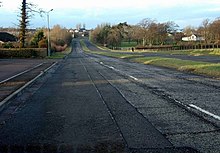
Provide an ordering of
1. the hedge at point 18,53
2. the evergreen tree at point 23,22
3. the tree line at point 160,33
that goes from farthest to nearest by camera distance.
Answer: the tree line at point 160,33 < the evergreen tree at point 23,22 < the hedge at point 18,53

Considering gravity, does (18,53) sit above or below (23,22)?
below

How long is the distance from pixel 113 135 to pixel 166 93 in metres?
7.39

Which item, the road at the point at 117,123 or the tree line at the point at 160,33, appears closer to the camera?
the road at the point at 117,123

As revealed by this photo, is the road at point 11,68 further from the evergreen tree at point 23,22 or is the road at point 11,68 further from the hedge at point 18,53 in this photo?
the evergreen tree at point 23,22

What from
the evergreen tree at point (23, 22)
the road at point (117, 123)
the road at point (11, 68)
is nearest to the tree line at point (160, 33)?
the evergreen tree at point (23, 22)

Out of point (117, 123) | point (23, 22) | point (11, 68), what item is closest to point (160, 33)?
point (23, 22)

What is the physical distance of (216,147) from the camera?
680 cm

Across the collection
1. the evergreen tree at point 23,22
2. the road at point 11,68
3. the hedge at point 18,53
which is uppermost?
the evergreen tree at point 23,22

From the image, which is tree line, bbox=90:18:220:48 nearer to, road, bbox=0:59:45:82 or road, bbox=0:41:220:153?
road, bbox=0:59:45:82

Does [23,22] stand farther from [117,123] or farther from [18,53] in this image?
[117,123]

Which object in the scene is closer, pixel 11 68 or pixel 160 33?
pixel 11 68

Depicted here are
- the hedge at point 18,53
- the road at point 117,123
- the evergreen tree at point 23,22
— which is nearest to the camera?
the road at point 117,123

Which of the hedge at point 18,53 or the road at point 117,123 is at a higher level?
the hedge at point 18,53

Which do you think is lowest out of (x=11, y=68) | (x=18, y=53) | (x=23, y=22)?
(x=11, y=68)
